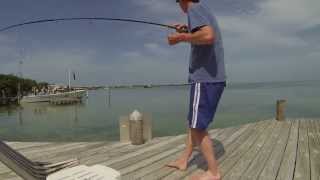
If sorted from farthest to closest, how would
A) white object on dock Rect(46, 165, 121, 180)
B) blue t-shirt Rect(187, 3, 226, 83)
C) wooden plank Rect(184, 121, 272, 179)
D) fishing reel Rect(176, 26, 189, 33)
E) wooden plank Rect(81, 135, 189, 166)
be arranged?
wooden plank Rect(81, 135, 189, 166)
wooden plank Rect(184, 121, 272, 179)
fishing reel Rect(176, 26, 189, 33)
blue t-shirt Rect(187, 3, 226, 83)
white object on dock Rect(46, 165, 121, 180)

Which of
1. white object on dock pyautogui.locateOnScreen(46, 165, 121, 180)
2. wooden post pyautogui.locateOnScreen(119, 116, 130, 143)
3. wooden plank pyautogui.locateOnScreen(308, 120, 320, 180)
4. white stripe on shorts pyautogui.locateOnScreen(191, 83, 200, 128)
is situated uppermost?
white stripe on shorts pyautogui.locateOnScreen(191, 83, 200, 128)

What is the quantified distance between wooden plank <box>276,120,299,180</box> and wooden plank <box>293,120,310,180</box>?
0.05 m

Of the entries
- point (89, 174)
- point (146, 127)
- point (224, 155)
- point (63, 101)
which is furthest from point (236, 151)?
point (63, 101)

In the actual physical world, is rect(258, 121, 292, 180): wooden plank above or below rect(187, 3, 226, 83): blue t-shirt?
below

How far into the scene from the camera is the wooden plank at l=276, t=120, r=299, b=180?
3.89 m

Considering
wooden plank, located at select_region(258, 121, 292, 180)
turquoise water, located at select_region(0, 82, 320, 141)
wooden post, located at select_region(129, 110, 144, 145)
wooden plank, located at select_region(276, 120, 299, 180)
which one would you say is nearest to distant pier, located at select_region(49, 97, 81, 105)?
turquoise water, located at select_region(0, 82, 320, 141)

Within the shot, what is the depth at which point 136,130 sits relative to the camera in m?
5.61

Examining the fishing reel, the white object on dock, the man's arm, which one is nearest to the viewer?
the white object on dock

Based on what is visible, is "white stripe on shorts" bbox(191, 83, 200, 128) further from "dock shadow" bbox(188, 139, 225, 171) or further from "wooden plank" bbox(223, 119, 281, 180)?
"dock shadow" bbox(188, 139, 225, 171)

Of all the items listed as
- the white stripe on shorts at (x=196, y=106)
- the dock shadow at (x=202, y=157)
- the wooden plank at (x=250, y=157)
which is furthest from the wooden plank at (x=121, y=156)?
the white stripe on shorts at (x=196, y=106)

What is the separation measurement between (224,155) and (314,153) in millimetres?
1226

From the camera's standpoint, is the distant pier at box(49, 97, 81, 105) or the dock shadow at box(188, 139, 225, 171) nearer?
the dock shadow at box(188, 139, 225, 171)

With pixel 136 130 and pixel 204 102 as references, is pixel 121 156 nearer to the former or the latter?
pixel 136 130

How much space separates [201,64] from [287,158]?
2.01 meters
